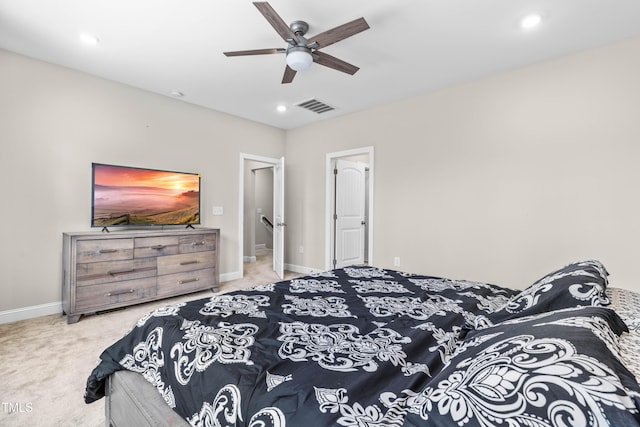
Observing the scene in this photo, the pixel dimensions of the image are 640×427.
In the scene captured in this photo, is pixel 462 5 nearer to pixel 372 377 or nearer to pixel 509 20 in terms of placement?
pixel 509 20

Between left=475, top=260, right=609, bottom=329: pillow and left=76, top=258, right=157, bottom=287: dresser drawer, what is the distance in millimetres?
3485

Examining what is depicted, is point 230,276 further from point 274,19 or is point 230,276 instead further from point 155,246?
point 274,19

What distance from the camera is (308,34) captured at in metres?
2.62

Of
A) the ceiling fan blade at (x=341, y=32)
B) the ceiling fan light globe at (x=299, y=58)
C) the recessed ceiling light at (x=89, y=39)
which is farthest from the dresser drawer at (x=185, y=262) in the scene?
the ceiling fan blade at (x=341, y=32)

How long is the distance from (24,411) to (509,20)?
434 cm

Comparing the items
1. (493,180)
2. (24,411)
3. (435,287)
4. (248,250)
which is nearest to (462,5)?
(493,180)

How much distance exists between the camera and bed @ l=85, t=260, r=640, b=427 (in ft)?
1.67

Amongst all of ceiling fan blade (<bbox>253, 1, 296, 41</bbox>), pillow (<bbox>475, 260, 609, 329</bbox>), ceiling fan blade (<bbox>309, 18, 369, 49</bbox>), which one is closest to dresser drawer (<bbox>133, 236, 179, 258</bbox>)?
ceiling fan blade (<bbox>253, 1, 296, 41</bbox>)

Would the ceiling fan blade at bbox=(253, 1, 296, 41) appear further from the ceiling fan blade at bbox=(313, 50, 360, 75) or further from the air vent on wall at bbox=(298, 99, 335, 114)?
the air vent on wall at bbox=(298, 99, 335, 114)

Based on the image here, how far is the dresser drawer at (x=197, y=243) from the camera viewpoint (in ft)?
12.3

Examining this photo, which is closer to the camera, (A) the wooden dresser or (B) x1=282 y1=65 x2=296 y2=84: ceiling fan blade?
(B) x1=282 y1=65 x2=296 y2=84: ceiling fan blade

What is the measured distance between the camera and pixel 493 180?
11.2ft

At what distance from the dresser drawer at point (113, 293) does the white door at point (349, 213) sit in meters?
2.83

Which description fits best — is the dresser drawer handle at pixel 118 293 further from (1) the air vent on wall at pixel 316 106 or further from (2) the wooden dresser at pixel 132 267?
(1) the air vent on wall at pixel 316 106
